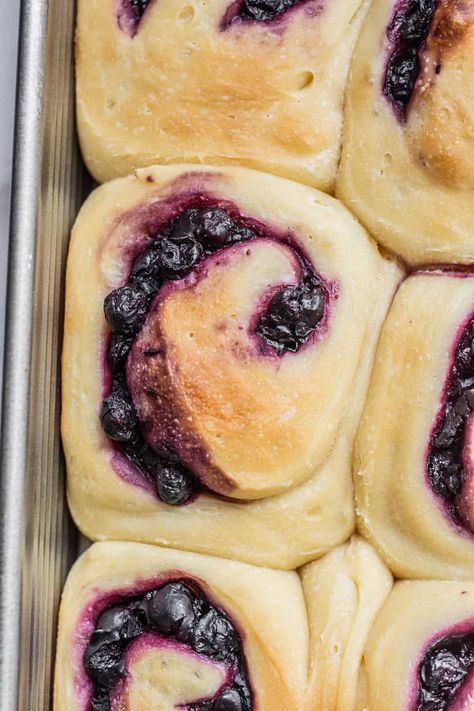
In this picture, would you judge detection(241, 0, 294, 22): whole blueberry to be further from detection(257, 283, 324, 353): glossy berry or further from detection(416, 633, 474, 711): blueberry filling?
detection(416, 633, 474, 711): blueberry filling

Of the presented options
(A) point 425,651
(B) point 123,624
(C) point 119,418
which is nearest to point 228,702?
(B) point 123,624

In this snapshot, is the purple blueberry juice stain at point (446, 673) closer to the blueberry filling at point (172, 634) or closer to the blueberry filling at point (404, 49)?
the blueberry filling at point (172, 634)

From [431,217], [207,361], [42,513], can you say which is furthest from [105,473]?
[431,217]

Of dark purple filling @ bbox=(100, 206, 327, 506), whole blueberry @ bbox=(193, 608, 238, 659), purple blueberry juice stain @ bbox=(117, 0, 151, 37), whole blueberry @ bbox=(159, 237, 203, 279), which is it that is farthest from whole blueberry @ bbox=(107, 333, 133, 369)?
purple blueberry juice stain @ bbox=(117, 0, 151, 37)

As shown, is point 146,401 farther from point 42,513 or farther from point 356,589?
point 356,589

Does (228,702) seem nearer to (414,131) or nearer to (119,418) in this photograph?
(119,418)

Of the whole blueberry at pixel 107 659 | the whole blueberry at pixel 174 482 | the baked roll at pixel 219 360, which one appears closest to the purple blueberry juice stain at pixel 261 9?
the baked roll at pixel 219 360

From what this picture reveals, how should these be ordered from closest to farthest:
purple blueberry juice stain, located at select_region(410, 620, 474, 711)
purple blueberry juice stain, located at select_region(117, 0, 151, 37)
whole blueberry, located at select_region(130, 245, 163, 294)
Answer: purple blueberry juice stain, located at select_region(410, 620, 474, 711), whole blueberry, located at select_region(130, 245, 163, 294), purple blueberry juice stain, located at select_region(117, 0, 151, 37)
